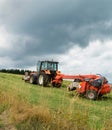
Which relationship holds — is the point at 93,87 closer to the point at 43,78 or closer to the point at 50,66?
the point at 43,78

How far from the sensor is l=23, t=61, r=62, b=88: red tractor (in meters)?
29.5

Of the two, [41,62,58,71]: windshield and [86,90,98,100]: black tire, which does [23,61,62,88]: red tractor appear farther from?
[86,90,98,100]: black tire

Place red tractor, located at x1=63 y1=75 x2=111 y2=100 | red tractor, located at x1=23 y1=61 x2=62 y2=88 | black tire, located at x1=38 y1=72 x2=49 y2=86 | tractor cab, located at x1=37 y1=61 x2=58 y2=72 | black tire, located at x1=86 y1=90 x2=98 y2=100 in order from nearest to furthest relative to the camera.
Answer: black tire, located at x1=86 y1=90 x2=98 y2=100 → red tractor, located at x1=63 y1=75 x2=111 y2=100 → black tire, located at x1=38 y1=72 x2=49 y2=86 → red tractor, located at x1=23 y1=61 x2=62 y2=88 → tractor cab, located at x1=37 y1=61 x2=58 y2=72

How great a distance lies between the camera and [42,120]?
1034cm

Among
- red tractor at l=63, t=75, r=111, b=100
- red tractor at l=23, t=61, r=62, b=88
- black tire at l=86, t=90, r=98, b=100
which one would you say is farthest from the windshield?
black tire at l=86, t=90, r=98, b=100

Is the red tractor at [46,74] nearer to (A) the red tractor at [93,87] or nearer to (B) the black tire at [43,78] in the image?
(B) the black tire at [43,78]

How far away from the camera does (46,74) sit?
99.3ft

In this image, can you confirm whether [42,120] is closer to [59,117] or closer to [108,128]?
[59,117]

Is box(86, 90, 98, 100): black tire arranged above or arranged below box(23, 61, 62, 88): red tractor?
below

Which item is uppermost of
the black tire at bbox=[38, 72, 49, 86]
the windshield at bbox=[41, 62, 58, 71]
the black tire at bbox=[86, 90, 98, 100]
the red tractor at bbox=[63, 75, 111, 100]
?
the windshield at bbox=[41, 62, 58, 71]

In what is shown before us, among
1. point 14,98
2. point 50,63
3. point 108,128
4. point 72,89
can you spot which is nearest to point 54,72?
point 50,63

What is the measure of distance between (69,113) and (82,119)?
1.44ft

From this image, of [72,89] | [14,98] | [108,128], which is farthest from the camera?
[72,89]

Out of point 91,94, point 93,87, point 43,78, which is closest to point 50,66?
point 43,78
